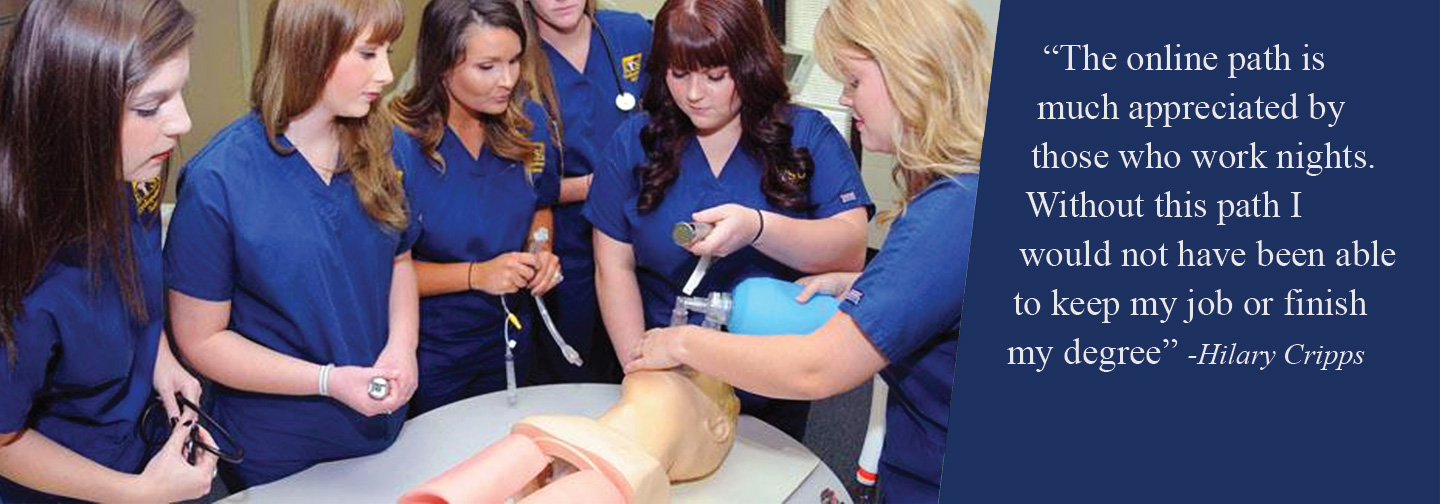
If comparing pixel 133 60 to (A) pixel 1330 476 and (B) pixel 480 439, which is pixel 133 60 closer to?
(B) pixel 480 439

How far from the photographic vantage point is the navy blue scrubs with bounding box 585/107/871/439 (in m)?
1.87

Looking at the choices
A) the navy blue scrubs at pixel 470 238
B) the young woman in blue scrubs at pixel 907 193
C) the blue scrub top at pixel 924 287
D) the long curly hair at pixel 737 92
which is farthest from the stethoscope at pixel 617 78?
the blue scrub top at pixel 924 287

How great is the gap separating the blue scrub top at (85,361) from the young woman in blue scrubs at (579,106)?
2.57 ft

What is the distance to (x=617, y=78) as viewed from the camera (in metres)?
2.25

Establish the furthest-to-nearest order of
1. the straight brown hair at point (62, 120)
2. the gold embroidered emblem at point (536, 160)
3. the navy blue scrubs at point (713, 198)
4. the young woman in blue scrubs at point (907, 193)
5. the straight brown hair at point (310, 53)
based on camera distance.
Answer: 1. the gold embroidered emblem at point (536, 160)
2. the navy blue scrubs at point (713, 198)
3. the straight brown hair at point (310, 53)
4. the young woman in blue scrubs at point (907, 193)
5. the straight brown hair at point (62, 120)

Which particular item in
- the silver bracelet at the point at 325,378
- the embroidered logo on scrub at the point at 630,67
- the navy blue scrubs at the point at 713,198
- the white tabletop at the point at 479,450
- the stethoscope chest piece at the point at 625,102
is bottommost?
the white tabletop at the point at 479,450

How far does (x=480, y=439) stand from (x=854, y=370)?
0.56m

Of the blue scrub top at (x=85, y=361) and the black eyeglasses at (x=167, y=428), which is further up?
the blue scrub top at (x=85, y=361)

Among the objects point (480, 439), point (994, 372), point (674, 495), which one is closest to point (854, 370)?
point (994, 372)

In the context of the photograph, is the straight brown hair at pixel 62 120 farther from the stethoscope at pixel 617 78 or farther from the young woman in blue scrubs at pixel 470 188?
the stethoscope at pixel 617 78

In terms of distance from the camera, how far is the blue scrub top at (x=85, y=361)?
136 centimetres

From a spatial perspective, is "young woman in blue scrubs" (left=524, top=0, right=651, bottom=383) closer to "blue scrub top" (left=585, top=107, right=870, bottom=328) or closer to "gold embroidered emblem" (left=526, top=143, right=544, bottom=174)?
"gold embroidered emblem" (left=526, top=143, right=544, bottom=174)

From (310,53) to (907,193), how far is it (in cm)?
71

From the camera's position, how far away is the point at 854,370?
4.71ft
